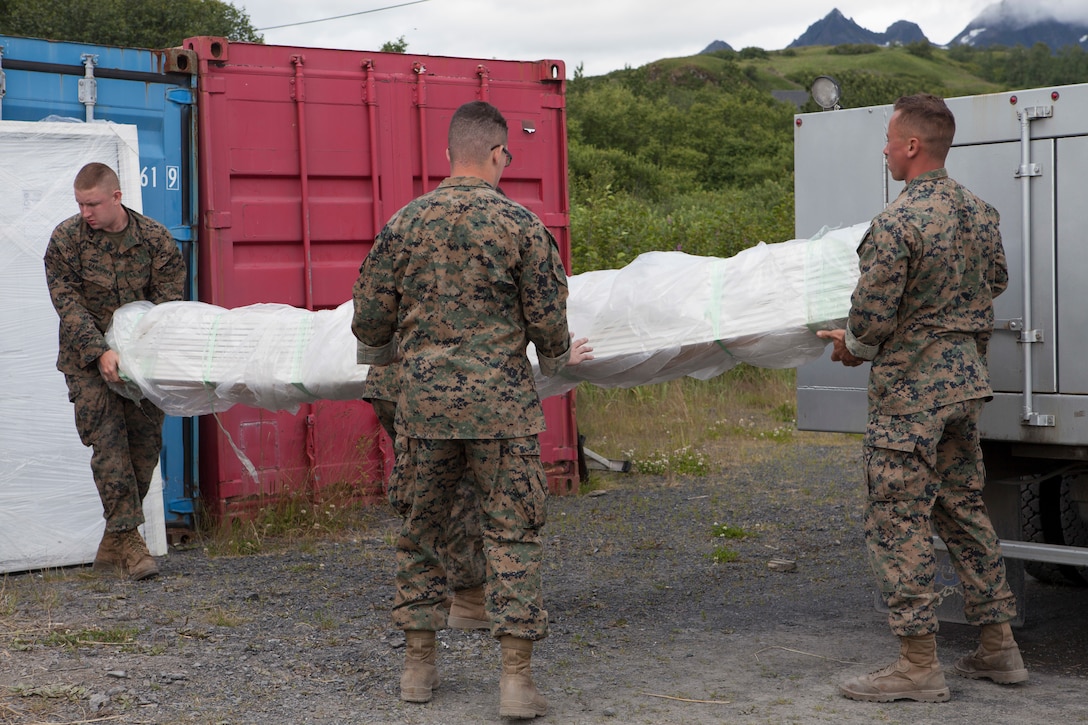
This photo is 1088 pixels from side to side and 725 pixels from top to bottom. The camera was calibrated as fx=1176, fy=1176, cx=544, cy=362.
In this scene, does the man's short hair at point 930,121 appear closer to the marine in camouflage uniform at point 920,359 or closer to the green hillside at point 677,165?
the marine in camouflage uniform at point 920,359

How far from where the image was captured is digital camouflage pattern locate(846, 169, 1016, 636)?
156 inches

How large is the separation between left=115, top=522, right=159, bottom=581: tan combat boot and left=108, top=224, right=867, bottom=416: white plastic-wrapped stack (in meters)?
0.95

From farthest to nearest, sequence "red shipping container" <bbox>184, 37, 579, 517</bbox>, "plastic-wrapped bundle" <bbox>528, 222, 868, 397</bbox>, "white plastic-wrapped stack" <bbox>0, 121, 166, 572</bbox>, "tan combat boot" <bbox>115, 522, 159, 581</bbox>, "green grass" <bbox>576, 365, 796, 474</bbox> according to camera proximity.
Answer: "green grass" <bbox>576, 365, 796, 474</bbox>
"red shipping container" <bbox>184, 37, 579, 517</bbox>
"white plastic-wrapped stack" <bbox>0, 121, 166, 572</bbox>
"tan combat boot" <bbox>115, 522, 159, 581</bbox>
"plastic-wrapped bundle" <bbox>528, 222, 868, 397</bbox>

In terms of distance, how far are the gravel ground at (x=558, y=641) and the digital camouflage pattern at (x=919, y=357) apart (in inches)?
21.8

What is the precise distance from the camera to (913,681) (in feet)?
13.4

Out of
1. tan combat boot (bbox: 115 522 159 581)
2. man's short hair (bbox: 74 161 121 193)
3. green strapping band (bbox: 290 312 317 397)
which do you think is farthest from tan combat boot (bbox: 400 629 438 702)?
man's short hair (bbox: 74 161 121 193)

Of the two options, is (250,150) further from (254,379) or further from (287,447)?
(254,379)

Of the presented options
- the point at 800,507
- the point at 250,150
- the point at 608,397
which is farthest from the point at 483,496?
the point at 608,397

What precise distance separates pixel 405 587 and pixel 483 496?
17.6 inches

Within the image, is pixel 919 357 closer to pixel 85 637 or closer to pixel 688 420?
pixel 85 637

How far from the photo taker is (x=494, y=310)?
12.8ft

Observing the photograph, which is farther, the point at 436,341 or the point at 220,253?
the point at 220,253

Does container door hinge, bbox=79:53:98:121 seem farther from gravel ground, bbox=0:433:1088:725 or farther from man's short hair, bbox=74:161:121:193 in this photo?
gravel ground, bbox=0:433:1088:725

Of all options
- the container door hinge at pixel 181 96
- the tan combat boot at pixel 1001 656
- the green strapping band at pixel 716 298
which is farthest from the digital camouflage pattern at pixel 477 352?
the container door hinge at pixel 181 96
